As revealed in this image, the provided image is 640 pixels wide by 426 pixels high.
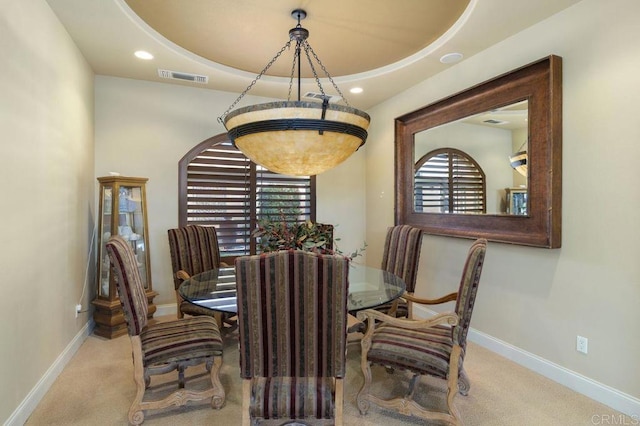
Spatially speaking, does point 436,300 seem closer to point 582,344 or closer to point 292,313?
point 582,344

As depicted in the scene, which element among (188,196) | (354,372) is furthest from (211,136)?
(354,372)

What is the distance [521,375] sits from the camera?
2650 mm

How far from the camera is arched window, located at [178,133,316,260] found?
13.7 feet

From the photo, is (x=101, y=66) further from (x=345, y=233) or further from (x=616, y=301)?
(x=616, y=301)

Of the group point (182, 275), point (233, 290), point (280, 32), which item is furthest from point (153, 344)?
point (280, 32)

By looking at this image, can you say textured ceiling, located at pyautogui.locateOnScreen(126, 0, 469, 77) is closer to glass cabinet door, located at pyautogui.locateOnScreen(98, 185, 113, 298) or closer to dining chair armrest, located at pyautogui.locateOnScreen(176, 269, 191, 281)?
glass cabinet door, located at pyautogui.locateOnScreen(98, 185, 113, 298)

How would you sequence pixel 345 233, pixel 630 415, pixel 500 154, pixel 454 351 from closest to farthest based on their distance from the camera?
1. pixel 454 351
2. pixel 630 415
3. pixel 500 154
4. pixel 345 233

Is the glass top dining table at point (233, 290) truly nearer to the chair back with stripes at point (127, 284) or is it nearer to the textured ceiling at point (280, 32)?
the chair back with stripes at point (127, 284)

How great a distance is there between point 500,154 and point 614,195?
93 cm

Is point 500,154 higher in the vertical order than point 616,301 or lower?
higher

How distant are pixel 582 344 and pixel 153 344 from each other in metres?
2.91

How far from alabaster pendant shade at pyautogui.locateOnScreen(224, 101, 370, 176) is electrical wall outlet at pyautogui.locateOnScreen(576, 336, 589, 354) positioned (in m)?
2.11

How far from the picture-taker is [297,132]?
204cm

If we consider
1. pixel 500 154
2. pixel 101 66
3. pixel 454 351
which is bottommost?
pixel 454 351
